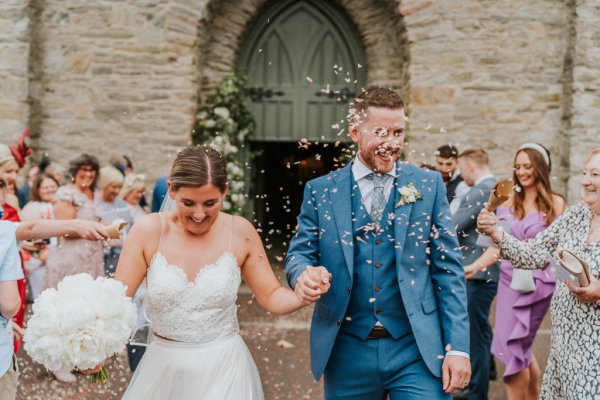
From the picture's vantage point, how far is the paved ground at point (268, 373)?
5492mm

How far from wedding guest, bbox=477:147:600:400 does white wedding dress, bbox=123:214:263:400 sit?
1527 millimetres

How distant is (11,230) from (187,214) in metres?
0.95

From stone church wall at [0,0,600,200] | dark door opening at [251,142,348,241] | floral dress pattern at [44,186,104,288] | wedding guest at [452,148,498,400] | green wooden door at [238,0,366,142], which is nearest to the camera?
wedding guest at [452,148,498,400]

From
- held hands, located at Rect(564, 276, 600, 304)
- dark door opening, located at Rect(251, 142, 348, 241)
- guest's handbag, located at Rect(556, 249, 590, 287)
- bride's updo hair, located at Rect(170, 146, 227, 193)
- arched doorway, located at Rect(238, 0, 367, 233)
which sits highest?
arched doorway, located at Rect(238, 0, 367, 233)

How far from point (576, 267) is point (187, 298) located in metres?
1.88

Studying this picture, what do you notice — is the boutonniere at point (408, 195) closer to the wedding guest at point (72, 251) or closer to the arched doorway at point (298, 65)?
the wedding guest at point (72, 251)

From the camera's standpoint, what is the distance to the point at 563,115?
30.5ft

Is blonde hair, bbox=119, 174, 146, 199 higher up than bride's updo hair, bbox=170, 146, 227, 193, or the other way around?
bride's updo hair, bbox=170, 146, 227, 193

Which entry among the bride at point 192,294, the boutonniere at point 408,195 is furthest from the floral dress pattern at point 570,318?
the bride at point 192,294

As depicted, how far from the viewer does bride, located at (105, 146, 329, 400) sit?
289 cm

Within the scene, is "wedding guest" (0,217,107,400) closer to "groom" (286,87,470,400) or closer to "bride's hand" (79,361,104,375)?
"bride's hand" (79,361,104,375)

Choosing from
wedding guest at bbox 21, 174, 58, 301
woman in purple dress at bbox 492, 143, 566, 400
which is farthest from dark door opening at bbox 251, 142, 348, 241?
woman in purple dress at bbox 492, 143, 566, 400

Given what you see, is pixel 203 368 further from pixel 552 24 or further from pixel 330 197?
pixel 552 24

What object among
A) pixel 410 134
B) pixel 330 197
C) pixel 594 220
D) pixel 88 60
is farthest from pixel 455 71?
pixel 330 197
